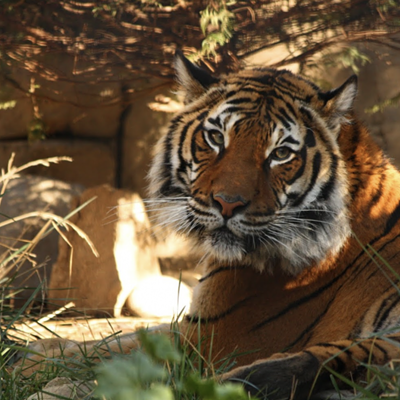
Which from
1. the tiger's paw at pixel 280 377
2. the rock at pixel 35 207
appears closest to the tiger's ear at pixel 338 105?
the tiger's paw at pixel 280 377

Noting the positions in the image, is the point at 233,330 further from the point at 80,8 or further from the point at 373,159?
the point at 80,8

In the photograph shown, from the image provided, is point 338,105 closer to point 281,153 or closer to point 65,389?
point 281,153

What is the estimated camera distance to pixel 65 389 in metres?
1.90

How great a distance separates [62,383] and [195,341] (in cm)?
57

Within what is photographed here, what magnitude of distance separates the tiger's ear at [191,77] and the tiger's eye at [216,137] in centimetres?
29

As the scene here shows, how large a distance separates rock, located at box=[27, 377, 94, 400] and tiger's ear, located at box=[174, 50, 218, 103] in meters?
1.33

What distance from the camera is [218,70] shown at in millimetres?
4766

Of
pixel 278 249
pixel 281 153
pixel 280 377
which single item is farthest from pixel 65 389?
pixel 281 153

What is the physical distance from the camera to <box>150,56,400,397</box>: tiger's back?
227cm

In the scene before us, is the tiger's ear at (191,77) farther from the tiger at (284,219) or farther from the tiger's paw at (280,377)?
the tiger's paw at (280,377)

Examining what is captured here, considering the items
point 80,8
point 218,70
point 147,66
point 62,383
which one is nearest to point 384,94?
point 218,70

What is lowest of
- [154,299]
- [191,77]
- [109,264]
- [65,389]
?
[154,299]

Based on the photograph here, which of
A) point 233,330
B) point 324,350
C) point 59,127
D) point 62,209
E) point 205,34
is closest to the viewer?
point 324,350

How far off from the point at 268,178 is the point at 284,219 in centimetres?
17
